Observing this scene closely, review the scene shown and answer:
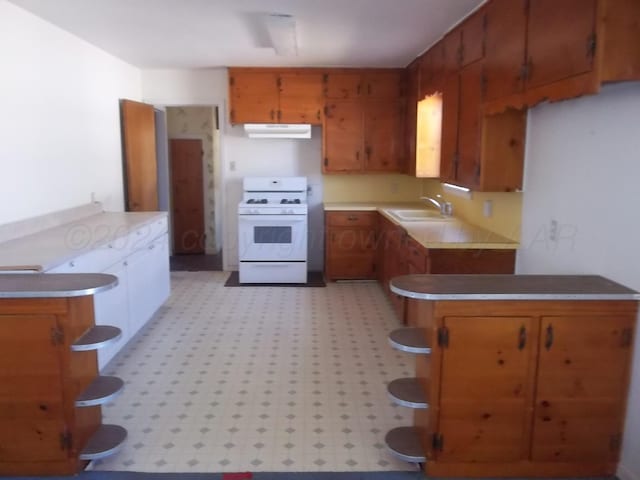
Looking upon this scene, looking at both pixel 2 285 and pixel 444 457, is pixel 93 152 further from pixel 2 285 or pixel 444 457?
pixel 444 457

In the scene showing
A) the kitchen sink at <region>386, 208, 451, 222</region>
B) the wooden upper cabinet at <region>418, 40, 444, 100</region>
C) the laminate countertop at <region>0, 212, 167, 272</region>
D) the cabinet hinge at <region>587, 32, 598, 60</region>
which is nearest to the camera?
the cabinet hinge at <region>587, 32, 598, 60</region>

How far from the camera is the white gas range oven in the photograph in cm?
581

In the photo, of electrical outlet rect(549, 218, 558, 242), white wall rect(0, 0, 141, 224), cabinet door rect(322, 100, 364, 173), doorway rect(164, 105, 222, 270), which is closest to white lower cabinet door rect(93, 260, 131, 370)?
white wall rect(0, 0, 141, 224)

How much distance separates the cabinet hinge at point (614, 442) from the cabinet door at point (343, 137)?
13.9 feet

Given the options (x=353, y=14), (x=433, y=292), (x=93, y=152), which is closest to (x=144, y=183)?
(x=93, y=152)

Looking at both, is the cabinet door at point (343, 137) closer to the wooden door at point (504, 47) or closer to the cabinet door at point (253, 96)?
the cabinet door at point (253, 96)

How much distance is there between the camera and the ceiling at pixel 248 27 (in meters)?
3.45

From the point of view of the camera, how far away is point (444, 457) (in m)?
2.36

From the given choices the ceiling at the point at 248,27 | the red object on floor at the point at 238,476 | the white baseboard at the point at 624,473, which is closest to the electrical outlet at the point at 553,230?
the white baseboard at the point at 624,473

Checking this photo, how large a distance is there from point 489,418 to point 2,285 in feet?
7.51

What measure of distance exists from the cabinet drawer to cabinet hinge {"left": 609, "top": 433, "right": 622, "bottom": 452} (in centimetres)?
375

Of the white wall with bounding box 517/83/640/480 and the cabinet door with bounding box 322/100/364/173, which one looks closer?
the white wall with bounding box 517/83/640/480

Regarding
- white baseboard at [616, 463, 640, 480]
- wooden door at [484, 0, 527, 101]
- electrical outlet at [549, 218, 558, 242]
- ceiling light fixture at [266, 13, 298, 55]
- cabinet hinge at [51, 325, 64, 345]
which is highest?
ceiling light fixture at [266, 13, 298, 55]

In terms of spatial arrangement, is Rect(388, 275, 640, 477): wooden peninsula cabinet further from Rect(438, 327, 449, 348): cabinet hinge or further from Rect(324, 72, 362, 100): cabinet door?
Rect(324, 72, 362, 100): cabinet door
